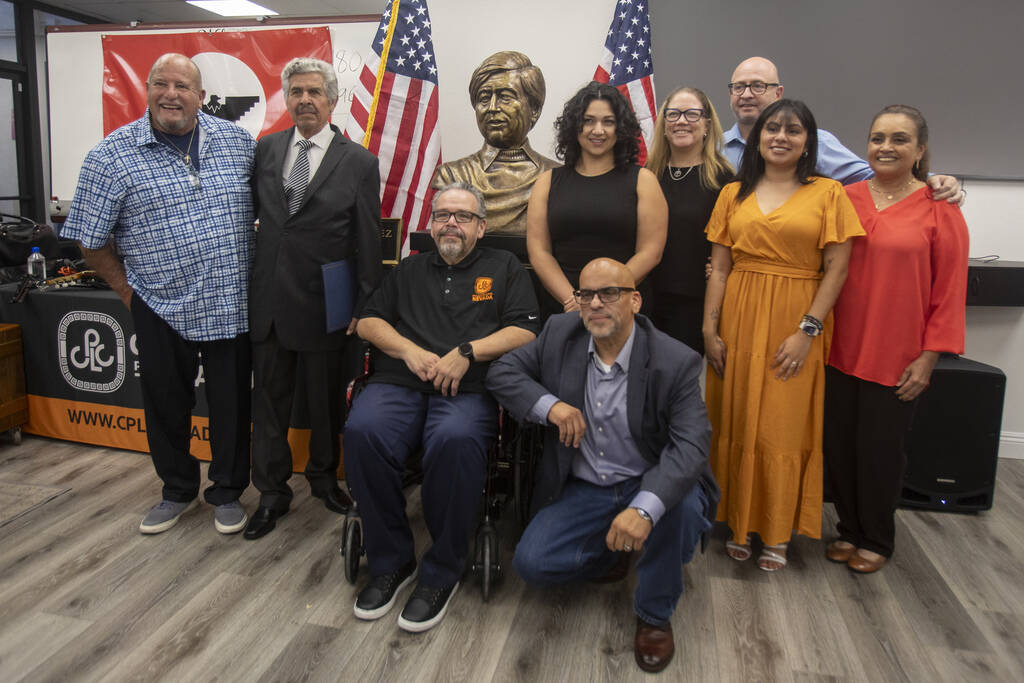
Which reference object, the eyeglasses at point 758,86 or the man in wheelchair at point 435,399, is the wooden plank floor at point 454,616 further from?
the eyeglasses at point 758,86

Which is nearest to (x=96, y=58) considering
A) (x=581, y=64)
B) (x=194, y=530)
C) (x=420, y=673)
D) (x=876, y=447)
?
(x=581, y=64)

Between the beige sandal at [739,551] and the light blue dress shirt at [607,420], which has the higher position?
the light blue dress shirt at [607,420]

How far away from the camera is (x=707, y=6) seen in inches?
142

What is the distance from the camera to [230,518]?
8.48ft

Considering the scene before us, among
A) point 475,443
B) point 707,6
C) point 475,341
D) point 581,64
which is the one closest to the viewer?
point 475,443

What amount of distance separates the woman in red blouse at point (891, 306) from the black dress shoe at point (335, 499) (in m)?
1.86

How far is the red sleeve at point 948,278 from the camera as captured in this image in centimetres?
219

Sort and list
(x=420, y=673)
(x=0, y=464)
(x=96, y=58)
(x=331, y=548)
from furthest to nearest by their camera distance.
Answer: (x=96, y=58)
(x=0, y=464)
(x=331, y=548)
(x=420, y=673)

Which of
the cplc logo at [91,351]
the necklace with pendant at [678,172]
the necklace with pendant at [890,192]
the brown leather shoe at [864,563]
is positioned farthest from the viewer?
the cplc logo at [91,351]

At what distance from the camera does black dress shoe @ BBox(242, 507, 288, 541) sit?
8.34 ft

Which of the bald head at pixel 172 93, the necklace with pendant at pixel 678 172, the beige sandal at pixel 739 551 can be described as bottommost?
the beige sandal at pixel 739 551

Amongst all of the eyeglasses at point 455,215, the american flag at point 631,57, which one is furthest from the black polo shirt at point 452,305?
the american flag at point 631,57

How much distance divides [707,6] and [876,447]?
244 centimetres

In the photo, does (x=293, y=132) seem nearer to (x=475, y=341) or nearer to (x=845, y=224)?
(x=475, y=341)
